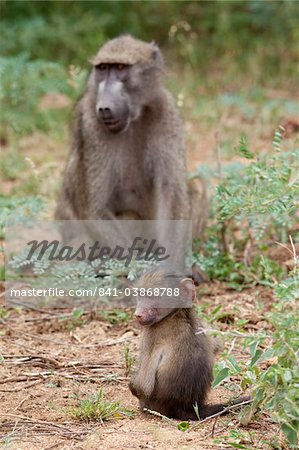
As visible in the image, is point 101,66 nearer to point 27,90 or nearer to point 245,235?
point 245,235

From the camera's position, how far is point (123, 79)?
5.72m

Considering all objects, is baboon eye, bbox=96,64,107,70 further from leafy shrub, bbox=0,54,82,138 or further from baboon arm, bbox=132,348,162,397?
baboon arm, bbox=132,348,162,397

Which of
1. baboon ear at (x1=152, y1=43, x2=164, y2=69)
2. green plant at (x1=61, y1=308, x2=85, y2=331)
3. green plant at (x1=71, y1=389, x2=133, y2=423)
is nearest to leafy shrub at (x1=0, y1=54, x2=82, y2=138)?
baboon ear at (x1=152, y1=43, x2=164, y2=69)

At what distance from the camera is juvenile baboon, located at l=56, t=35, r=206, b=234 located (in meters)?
5.74

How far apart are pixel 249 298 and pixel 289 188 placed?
5.44 ft

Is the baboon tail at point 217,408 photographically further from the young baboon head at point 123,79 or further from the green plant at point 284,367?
the young baboon head at point 123,79

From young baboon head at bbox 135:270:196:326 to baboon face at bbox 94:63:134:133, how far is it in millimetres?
1912

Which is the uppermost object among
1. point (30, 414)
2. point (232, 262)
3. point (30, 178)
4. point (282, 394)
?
point (30, 178)

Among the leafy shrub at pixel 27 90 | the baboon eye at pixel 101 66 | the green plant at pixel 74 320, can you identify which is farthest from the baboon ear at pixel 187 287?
the leafy shrub at pixel 27 90

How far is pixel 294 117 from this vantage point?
339 inches

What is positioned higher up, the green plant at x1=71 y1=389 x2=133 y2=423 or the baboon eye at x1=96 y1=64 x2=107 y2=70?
the baboon eye at x1=96 y1=64 x2=107 y2=70

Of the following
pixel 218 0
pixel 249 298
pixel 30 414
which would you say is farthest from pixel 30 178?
pixel 218 0

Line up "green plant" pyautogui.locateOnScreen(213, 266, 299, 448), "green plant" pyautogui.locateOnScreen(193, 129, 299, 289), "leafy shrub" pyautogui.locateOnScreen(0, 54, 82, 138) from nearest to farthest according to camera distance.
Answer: "green plant" pyautogui.locateOnScreen(213, 266, 299, 448), "green plant" pyautogui.locateOnScreen(193, 129, 299, 289), "leafy shrub" pyautogui.locateOnScreen(0, 54, 82, 138)

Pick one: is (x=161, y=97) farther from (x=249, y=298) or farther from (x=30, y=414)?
(x=30, y=414)
